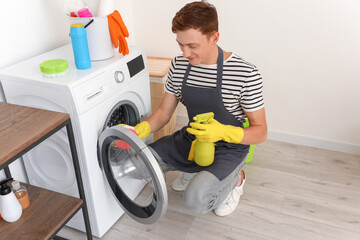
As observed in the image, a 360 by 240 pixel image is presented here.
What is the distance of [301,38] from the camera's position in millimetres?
2283

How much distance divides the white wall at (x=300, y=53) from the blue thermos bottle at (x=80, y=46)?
3.68ft

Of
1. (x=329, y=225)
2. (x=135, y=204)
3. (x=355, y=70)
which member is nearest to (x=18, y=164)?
(x=135, y=204)

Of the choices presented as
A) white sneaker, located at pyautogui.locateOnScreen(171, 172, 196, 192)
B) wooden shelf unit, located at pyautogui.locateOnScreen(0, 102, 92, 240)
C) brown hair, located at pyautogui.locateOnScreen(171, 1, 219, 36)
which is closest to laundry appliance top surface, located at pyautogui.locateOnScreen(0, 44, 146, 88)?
wooden shelf unit, located at pyautogui.locateOnScreen(0, 102, 92, 240)

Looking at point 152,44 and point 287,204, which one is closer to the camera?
point 287,204

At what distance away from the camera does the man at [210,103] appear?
1541 mm

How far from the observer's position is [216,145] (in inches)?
71.8

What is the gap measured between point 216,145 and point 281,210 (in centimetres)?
57

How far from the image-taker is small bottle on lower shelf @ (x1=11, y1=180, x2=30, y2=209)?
1.51 m

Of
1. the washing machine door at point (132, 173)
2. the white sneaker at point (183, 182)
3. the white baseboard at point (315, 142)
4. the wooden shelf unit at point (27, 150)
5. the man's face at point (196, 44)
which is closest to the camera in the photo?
the wooden shelf unit at point (27, 150)

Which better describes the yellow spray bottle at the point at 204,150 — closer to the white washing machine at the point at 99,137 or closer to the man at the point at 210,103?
the man at the point at 210,103

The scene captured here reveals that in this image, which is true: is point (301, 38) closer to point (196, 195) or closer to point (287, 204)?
point (287, 204)

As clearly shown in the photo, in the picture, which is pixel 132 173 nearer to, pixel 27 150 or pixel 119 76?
pixel 119 76

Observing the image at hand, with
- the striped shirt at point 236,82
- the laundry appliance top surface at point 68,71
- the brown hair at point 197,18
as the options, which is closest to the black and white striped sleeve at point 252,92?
A: the striped shirt at point 236,82

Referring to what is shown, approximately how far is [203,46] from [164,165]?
664mm
